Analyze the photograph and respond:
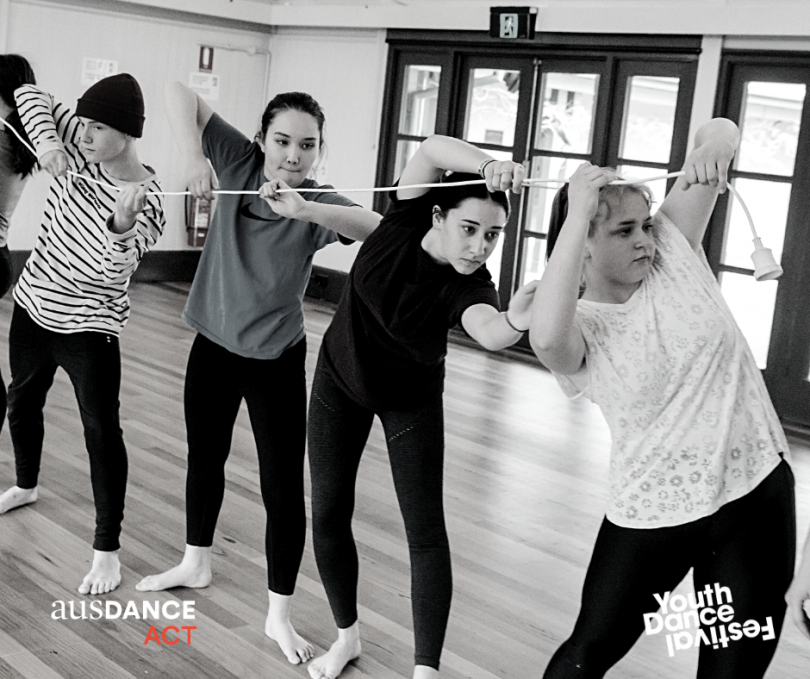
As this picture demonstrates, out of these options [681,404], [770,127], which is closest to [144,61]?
[770,127]

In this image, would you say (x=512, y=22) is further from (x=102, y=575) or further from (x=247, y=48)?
(x=102, y=575)

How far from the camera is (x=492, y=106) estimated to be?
24.9ft

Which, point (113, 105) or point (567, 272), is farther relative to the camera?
point (113, 105)

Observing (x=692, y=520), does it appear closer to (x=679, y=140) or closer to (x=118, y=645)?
(x=118, y=645)

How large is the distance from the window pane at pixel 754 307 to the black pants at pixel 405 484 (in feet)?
13.8

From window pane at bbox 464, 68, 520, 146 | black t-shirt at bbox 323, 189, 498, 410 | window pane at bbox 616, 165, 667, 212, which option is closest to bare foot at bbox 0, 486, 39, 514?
black t-shirt at bbox 323, 189, 498, 410

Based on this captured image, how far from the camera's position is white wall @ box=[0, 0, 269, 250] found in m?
7.76

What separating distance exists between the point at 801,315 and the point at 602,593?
15.1 ft

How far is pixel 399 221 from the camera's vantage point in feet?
7.73

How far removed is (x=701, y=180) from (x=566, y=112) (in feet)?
18.1

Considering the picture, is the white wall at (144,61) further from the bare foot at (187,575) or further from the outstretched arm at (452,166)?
the outstretched arm at (452,166)

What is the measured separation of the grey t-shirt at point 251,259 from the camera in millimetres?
2658

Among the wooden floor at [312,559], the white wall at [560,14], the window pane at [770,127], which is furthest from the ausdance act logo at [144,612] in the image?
the white wall at [560,14]

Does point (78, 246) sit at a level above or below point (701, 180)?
below
